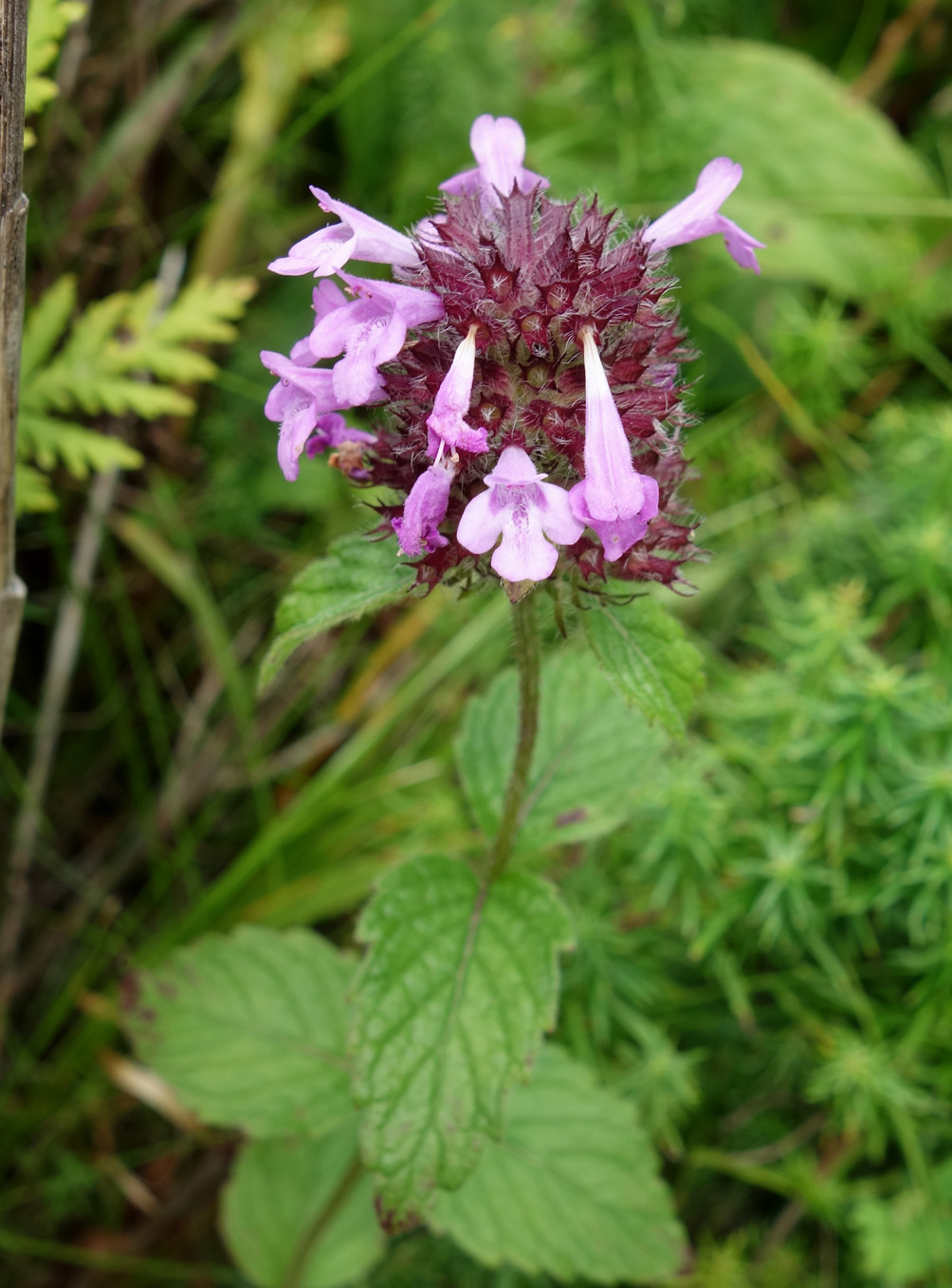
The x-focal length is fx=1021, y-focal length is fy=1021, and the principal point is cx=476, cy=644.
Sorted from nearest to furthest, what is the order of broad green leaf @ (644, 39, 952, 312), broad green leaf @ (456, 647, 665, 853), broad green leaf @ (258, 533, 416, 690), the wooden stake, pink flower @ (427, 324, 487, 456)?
1. pink flower @ (427, 324, 487, 456)
2. the wooden stake
3. broad green leaf @ (258, 533, 416, 690)
4. broad green leaf @ (456, 647, 665, 853)
5. broad green leaf @ (644, 39, 952, 312)

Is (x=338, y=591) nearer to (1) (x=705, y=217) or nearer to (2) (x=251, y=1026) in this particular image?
(1) (x=705, y=217)

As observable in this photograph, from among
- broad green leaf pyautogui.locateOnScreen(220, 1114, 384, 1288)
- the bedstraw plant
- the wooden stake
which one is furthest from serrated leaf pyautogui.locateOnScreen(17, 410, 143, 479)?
broad green leaf pyautogui.locateOnScreen(220, 1114, 384, 1288)

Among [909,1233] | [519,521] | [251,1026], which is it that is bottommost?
[909,1233]

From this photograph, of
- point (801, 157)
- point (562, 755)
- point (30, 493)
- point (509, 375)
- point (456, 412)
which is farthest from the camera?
point (801, 157)

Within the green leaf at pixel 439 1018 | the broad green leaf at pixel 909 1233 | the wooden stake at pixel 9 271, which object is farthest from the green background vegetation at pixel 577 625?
the wooden stake at pixel 9 271

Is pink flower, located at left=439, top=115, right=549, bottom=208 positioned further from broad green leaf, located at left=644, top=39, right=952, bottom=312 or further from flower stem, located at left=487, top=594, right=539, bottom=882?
broad green leaf, located at left=644, top=39, right=952, bottom=312

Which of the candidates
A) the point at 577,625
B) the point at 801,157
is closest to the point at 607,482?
the point at 577,625

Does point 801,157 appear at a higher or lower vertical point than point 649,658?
higher
